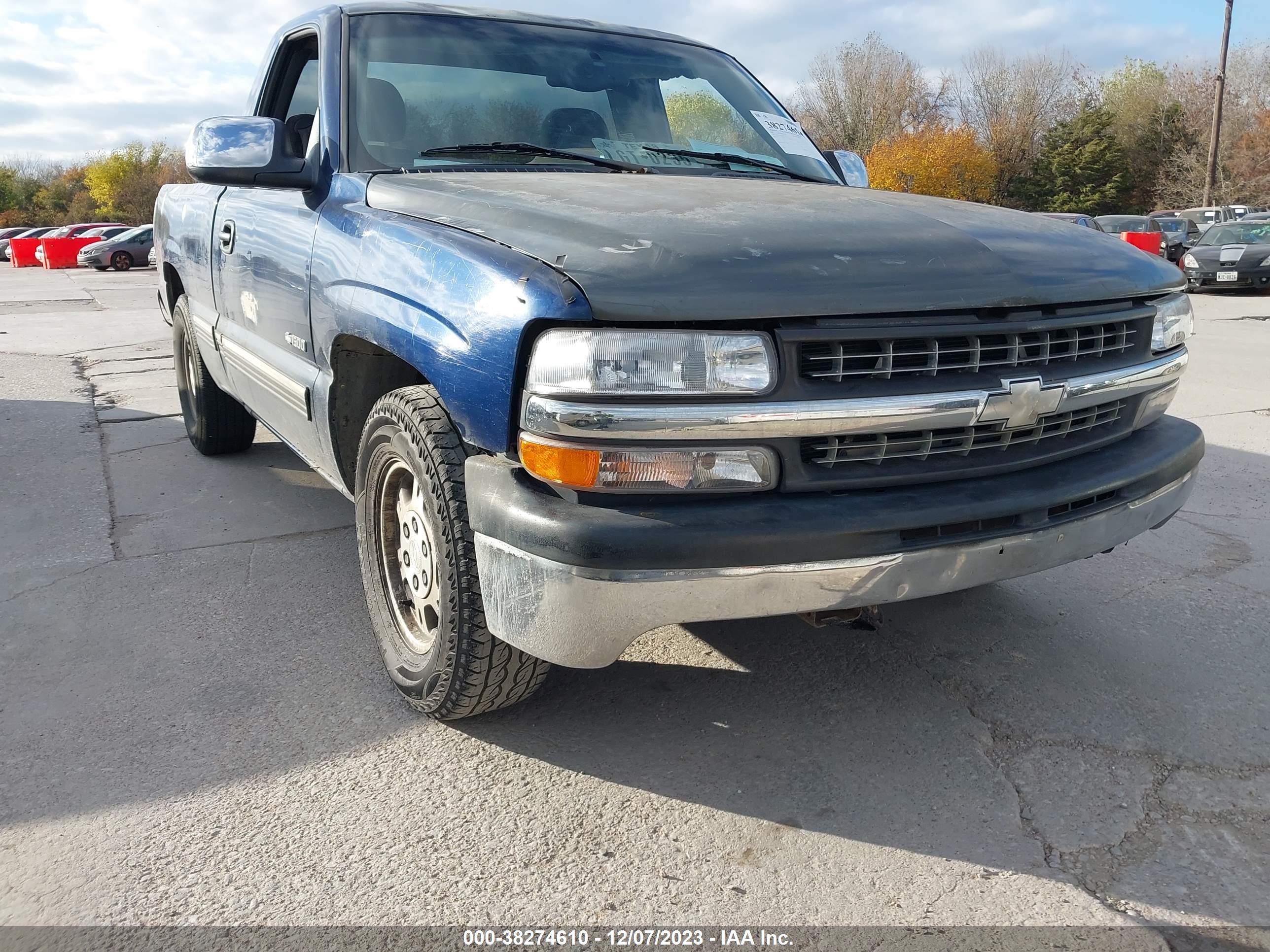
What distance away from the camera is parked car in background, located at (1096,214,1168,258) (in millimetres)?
20656

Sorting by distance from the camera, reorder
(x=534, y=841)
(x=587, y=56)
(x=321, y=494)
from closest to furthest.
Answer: (x=534, y=841)
(x=587, y=56)
(x=321, y=494)

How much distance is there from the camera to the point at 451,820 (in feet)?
7.25

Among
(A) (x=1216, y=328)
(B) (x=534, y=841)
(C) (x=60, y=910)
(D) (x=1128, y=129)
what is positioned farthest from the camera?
(D) (x=1128, y=129)

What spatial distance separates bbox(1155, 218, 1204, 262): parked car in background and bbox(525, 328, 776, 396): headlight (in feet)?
73.5

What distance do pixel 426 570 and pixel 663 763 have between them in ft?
2.48

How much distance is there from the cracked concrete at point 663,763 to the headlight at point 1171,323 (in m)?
0.92

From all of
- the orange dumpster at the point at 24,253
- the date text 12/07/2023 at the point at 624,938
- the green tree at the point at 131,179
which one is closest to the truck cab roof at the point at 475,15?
the date text 12/07/2023 at the point at 624,938

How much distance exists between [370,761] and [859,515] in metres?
1.30

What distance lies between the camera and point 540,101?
3.25 metres

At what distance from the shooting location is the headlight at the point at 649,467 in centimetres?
197

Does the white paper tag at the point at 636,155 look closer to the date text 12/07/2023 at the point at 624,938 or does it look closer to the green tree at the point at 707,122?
the green tree at the point at 707,122

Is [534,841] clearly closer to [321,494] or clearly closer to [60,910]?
[60,910]

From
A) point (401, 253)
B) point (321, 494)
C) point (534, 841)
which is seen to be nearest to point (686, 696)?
point (534, 841)

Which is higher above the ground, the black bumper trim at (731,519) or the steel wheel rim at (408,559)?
the black bumper trim at (731,519)
